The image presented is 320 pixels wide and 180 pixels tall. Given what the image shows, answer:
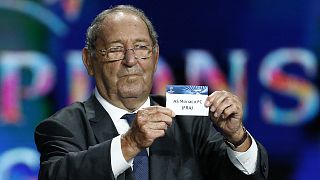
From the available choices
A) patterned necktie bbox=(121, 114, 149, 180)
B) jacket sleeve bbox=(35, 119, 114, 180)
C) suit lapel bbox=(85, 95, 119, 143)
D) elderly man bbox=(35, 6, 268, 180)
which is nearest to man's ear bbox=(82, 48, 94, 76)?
elderly man bbox=(35, 6, 268, 180)

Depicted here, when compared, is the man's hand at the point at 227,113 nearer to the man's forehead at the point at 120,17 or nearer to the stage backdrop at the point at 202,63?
the man's forehead at the point at 120,17

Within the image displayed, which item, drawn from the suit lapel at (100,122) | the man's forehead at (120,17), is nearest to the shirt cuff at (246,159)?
the suit lapel at (100,122)

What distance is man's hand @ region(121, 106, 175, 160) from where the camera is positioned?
6.73 ft

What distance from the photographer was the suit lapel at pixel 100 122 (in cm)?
233

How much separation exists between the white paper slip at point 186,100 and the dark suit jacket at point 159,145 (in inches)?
9.1

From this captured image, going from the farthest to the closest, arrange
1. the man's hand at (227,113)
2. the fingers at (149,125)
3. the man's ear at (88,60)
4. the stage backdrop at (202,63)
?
the stage backdrop at (202,63) → the man's ear at (88,60) → the man's hand at (227,113) → the fingers at (149,125)

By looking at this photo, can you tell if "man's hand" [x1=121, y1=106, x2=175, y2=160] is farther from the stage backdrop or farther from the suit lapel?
the stage backdrop

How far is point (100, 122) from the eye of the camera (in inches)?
92.9

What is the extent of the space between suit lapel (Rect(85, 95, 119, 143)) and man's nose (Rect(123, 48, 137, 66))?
0.63 ft

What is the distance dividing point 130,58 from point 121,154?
0.36 meters

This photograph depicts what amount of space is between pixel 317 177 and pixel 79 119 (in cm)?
210

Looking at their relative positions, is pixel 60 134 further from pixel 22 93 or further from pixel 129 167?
pixel 22 93

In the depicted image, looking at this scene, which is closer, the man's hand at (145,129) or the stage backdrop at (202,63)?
the man's hand at (145,129)

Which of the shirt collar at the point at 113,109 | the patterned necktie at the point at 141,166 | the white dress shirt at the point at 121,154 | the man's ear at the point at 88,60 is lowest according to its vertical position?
the patterned necktie at the point at 141,166
